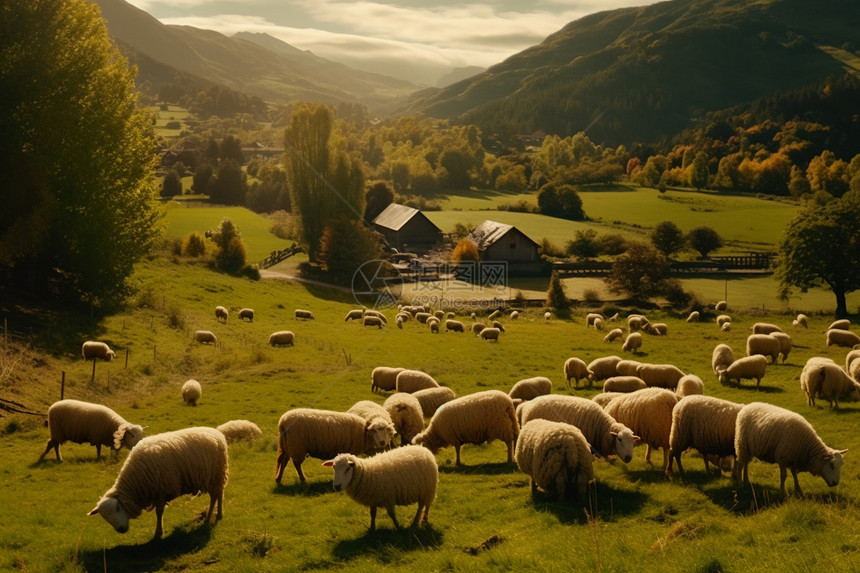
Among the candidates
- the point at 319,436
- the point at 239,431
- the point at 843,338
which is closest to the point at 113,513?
the point at 319,436

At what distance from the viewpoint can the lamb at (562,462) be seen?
1149 centimetres

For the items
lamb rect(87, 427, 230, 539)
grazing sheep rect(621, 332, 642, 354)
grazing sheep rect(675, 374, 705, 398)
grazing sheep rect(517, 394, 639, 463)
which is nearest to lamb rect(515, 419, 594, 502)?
grazing sheep rect(517, 394, 639, 463)

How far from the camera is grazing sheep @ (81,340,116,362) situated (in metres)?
25.3

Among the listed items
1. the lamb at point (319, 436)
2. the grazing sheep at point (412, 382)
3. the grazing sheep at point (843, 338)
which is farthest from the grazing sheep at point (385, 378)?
the grazing sheep at point (843, 338)

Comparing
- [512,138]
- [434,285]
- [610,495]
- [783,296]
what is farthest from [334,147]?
[512,138]

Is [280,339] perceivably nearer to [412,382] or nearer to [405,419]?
[412,382]

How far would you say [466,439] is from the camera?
49.1ft

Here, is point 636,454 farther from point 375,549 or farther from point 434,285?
point 434,285

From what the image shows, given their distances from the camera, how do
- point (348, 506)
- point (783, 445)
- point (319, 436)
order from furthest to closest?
point (319, 436) < point (348, 506) < point (783, 445)

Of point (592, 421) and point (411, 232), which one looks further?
point (411, 232)

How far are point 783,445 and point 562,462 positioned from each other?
3701 mm

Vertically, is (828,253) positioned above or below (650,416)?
above

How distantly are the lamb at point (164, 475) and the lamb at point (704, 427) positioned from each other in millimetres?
8331

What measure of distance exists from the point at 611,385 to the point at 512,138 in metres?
177
